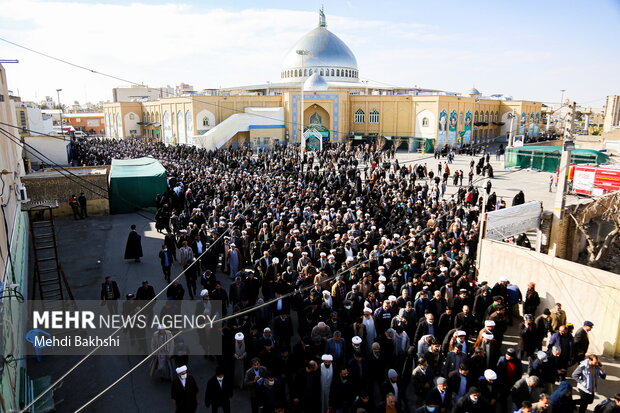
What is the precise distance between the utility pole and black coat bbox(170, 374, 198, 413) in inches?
367

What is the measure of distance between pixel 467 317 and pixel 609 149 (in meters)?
27.7

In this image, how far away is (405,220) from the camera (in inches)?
480

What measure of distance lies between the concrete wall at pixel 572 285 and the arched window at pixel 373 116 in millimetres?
Result: 33012

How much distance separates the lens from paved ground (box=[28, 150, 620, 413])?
6277mm

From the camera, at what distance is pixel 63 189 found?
16750 mm

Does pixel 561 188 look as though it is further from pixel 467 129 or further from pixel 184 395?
pixel 467 129

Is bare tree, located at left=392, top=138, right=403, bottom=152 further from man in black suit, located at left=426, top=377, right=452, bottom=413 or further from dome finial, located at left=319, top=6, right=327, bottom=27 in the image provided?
man in black suit, located at left=426, top=377, right=452, bottom=413

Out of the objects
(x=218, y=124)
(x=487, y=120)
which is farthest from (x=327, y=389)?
(x=487, y=120)

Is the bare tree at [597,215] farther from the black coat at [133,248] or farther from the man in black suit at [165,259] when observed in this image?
the black coat at [133,248]

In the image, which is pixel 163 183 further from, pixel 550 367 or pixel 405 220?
pixel 550 367

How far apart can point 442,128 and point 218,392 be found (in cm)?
3757

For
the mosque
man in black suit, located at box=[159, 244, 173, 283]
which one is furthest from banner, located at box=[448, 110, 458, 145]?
man in black suit, located at box=[159, 244, 173, 283]

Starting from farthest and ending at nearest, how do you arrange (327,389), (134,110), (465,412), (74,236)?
(134,110) → (74,236) → (327,389) → (465,412)

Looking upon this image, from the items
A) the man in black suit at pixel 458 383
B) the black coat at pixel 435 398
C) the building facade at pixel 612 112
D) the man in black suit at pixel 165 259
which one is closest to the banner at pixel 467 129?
the building facade at pixel 612 112
